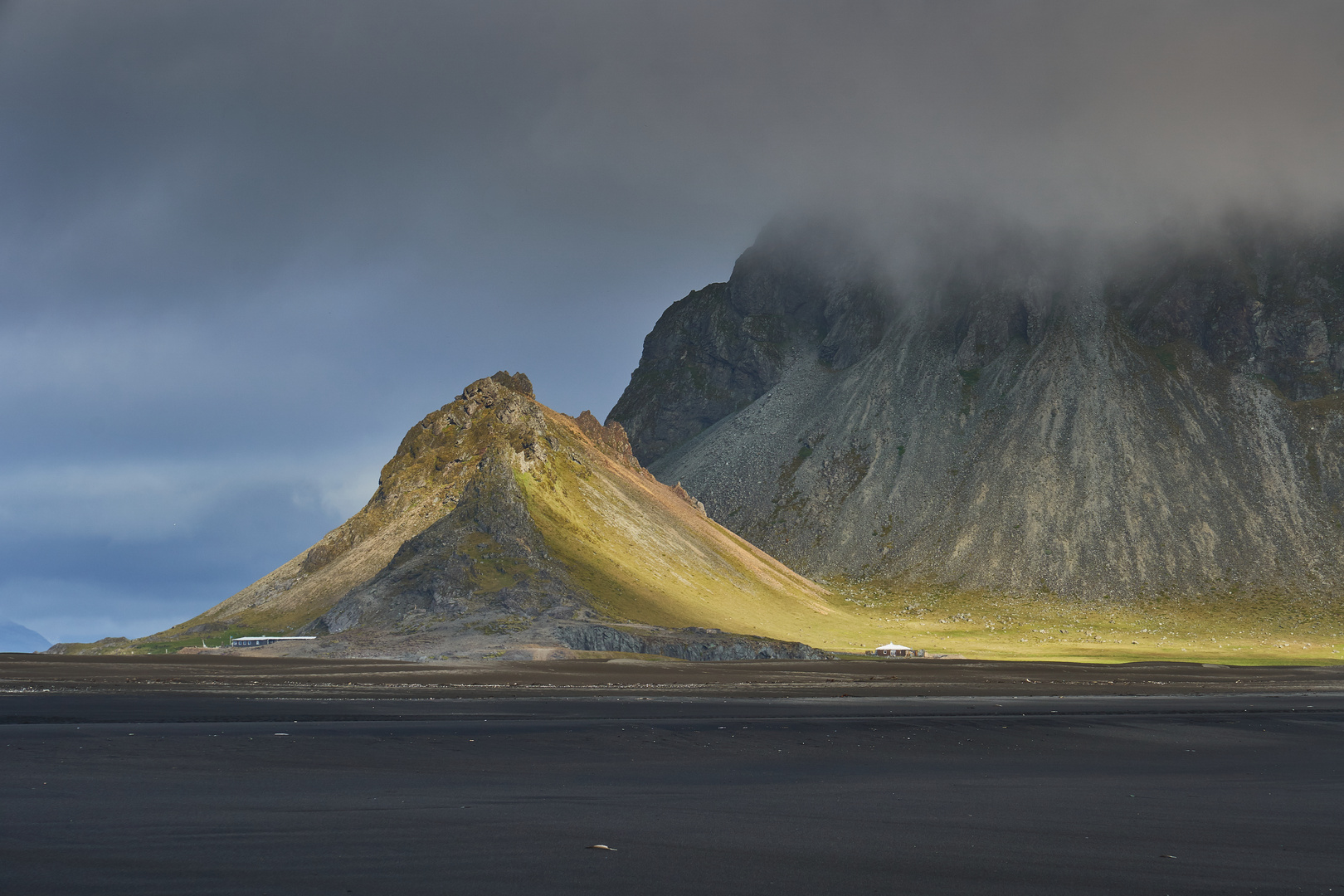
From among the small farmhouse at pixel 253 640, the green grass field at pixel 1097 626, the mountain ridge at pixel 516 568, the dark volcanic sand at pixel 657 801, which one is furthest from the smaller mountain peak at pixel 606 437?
the dark volcanic sand at pixel 657 801

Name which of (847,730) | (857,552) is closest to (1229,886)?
(847,730)

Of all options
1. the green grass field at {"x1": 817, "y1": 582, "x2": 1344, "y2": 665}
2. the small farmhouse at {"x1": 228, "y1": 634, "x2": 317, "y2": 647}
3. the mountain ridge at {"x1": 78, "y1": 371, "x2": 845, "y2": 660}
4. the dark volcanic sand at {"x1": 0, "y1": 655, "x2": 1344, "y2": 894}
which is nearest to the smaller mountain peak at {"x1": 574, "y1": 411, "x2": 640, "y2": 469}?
the mountain ridge at {"x1": 78, "y1": 371, "x2": 845, "y2": 660}

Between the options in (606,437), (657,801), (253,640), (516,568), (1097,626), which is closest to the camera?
(657,801)

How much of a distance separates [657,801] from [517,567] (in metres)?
102

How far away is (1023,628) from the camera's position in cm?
15112

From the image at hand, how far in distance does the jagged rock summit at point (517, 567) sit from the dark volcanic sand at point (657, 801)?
6158cm

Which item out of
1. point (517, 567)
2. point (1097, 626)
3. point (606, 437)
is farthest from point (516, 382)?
point (1097, 626)

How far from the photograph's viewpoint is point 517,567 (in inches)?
4665

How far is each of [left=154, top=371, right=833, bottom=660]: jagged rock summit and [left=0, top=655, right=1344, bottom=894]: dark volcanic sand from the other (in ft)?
202

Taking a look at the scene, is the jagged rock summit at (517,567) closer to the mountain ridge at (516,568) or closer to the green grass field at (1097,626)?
the mountain ridge at (516,568)

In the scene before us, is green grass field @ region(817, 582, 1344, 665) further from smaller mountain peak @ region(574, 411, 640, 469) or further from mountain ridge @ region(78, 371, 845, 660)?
smaller mountain peak @ region(574, 411, 640, 469)

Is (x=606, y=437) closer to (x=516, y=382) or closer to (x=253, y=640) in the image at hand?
(x=516, y=382)

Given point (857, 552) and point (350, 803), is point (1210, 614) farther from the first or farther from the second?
point (350, 803)

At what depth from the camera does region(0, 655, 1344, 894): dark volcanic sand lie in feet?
40.0
